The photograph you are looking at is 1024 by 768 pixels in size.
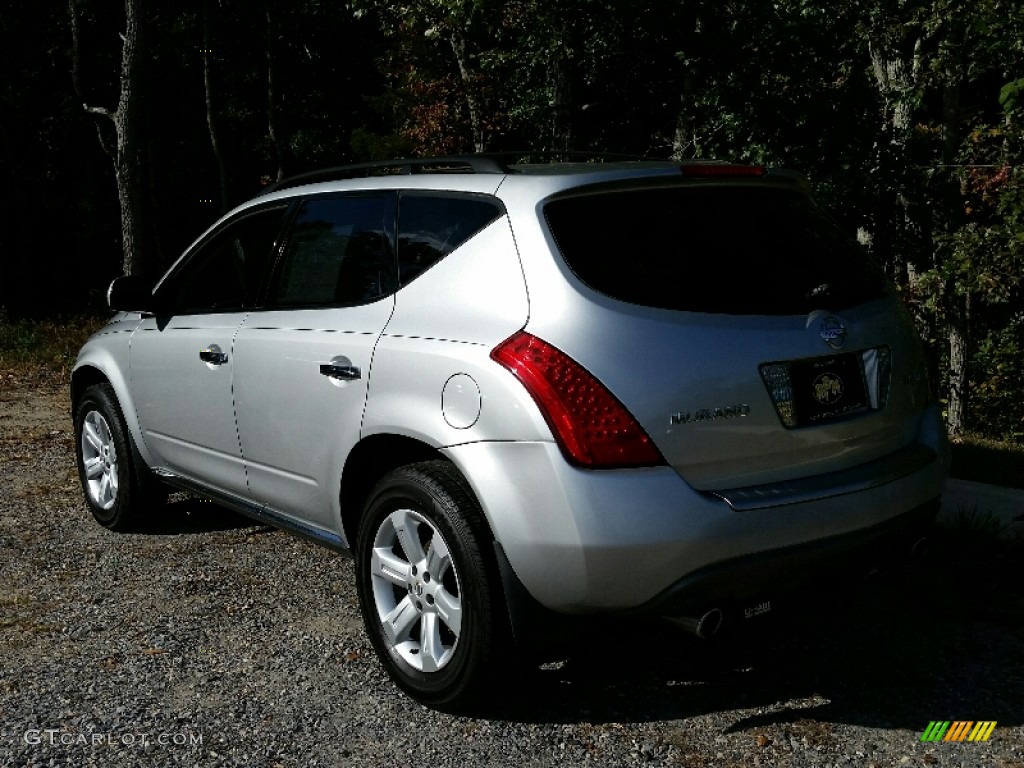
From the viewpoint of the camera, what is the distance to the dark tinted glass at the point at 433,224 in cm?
404

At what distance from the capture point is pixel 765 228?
4.00m

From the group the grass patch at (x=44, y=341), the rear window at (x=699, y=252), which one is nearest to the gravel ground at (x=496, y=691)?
the rear window at (x=699, y=252)

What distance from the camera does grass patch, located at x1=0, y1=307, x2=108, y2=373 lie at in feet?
47.8

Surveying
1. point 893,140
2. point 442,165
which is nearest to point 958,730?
point 442,165

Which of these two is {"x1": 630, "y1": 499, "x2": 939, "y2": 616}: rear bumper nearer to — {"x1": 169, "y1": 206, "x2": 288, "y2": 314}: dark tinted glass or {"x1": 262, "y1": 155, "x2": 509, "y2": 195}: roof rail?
{"x1": 262, "y1": 155, "x2": 509, "y2": 195}: roof rail

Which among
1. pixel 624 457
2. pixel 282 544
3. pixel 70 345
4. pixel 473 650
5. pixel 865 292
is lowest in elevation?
pixel 70 345

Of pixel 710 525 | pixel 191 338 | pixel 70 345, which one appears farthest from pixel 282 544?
pixel 70 345

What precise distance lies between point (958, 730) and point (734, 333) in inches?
57.8

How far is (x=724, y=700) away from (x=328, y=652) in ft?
4.99

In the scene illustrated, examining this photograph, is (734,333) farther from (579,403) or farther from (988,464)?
(988,464)

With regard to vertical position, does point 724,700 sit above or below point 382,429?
below

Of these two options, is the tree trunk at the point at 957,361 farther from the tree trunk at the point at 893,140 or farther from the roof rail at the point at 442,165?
the roof rail at the point at 442,165

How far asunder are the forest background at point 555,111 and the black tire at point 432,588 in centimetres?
562

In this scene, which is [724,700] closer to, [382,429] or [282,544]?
[382,429]
